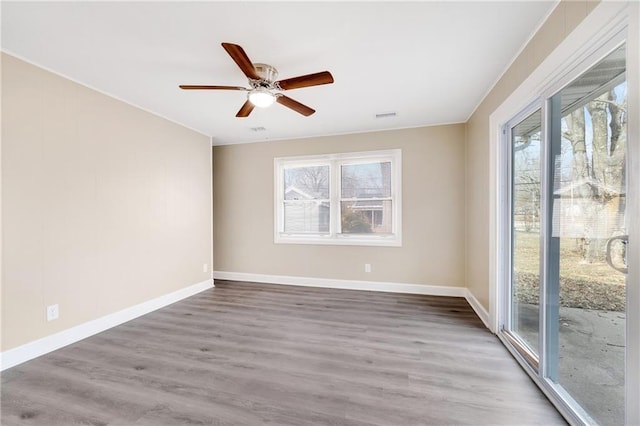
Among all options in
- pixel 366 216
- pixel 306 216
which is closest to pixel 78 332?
pixel 306 216

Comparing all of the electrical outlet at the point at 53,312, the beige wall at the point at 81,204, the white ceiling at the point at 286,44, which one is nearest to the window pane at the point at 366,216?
the white ceiling at the point at 286,44

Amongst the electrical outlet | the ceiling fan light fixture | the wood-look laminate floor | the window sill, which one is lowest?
the wood-look laminate floor

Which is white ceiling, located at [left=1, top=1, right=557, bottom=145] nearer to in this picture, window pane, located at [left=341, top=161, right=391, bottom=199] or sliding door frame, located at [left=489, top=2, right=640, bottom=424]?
sliding door frame, located at [left=489, top=2, right=640, bottom=424]

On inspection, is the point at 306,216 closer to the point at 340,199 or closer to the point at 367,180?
the point at 340,199

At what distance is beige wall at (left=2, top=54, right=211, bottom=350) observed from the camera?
2221mm

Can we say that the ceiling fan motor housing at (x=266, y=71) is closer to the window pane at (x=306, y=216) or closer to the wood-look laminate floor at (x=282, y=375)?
the wood-look laminate floor at (x=282, y=375)

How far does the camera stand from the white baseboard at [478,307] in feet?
9.59

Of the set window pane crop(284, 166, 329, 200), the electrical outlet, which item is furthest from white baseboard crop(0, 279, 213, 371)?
window pane crop(284, 166, 329, 200)

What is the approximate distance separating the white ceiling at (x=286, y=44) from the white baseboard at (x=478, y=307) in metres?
2.44

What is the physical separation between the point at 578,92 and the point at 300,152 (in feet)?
11.8

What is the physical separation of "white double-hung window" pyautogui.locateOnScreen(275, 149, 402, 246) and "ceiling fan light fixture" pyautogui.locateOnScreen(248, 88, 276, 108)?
223 centimetres

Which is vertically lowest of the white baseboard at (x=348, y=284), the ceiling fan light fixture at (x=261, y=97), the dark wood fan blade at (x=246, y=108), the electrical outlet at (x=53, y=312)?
the white baseboard at (x=348, y=284)

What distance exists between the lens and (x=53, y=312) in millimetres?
2473

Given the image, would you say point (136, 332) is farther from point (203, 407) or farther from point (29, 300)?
point (203, 407)
